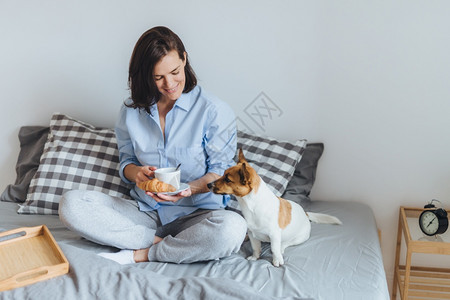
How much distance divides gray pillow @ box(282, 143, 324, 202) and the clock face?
0.48 meters

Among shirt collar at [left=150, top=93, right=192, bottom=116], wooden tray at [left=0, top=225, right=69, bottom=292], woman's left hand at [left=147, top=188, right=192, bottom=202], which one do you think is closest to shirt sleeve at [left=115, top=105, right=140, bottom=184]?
shirt collar at [left=150, top=93, right=192, bottom=116]

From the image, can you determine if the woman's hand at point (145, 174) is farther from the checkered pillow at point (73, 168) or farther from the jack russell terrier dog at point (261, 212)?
the checkered pillow at point (73, 168)

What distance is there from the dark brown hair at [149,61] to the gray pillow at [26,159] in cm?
73

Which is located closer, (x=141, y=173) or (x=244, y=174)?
(x=244, y=174)

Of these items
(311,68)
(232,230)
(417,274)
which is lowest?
(417,274)

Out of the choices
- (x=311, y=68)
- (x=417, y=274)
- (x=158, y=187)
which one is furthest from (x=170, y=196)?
(x=417, y=274)

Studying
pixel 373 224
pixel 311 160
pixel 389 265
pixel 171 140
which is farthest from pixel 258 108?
pixel 389 265

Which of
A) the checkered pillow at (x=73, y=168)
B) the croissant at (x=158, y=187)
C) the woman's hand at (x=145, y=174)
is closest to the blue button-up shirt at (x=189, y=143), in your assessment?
the woman's hand at (x=145, y=174)

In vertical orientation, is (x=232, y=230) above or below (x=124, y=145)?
below

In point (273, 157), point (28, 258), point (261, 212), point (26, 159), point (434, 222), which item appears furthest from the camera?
point (26, 159)

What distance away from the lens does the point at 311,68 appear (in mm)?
2164

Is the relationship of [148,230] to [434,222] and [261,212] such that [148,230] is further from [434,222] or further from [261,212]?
[434,222]

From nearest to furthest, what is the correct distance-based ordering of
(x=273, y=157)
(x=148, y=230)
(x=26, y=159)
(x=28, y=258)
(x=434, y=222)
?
(x=28, y=258) < (x=148, y=230) < (x=434, y=222) < (x=273, y=157) < (x=26, y=159)

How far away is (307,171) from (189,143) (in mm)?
610
